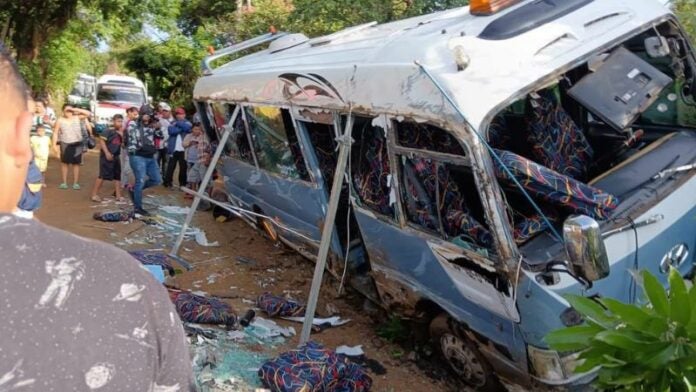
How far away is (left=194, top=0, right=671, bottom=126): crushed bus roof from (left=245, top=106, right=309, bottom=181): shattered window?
1.86 feet

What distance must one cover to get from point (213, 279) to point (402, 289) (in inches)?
123

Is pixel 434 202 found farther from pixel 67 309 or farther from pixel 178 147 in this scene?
pixel 178 147

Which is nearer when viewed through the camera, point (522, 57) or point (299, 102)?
point (522, 57)

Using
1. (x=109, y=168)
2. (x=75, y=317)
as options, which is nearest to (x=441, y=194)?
(x=75, y=317)

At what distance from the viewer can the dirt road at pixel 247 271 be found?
529 centimetres

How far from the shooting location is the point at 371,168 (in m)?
5.09

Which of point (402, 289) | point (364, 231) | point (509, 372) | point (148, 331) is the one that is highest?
point (148, 331)

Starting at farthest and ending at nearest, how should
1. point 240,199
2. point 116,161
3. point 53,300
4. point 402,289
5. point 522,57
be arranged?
point 116,161 < point 240,199 < point 402,289 < point 522,57 < point 53,300

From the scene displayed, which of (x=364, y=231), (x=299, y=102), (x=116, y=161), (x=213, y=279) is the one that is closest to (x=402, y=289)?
(x=364, y=231)

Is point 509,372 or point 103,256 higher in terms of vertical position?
point 103,256

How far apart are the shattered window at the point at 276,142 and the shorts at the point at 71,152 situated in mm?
5910

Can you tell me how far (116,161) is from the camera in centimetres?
1111

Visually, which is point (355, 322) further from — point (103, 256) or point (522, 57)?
point (103, 256)

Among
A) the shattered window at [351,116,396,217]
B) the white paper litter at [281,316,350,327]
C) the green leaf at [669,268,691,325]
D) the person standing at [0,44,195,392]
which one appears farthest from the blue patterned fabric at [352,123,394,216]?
the person standing at [0,44,195,392]
